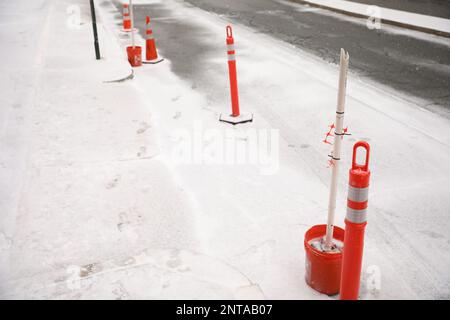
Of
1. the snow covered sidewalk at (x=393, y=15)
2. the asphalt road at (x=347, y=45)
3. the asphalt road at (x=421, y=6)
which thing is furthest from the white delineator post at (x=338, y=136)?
the asphalt road at (x=421, y=6)

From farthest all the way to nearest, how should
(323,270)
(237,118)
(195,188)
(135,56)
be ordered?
(135,56)
(237,118)
(195,188)
(323,270)

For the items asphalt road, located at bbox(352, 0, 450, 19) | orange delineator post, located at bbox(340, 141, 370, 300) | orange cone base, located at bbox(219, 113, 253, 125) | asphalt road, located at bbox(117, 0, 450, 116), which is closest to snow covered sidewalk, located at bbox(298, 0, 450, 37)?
asphalt road, located at bbox(117, 0, 450, 116)

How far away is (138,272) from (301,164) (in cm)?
259

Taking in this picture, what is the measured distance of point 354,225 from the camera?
8.93 ft

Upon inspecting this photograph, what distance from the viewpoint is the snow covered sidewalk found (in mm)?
12688

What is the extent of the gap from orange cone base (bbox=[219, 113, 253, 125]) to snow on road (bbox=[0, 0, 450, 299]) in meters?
0.19

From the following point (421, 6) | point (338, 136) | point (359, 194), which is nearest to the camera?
point (359, 194)

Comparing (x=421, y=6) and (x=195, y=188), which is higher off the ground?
(x=421, y=6)

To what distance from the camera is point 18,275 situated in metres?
3.36

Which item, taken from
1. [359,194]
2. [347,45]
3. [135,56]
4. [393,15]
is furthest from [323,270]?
[393,15]

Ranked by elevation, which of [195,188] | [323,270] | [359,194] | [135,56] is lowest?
[195,188]

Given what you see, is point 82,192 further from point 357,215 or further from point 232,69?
point 357,215

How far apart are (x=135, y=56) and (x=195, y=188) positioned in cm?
535
